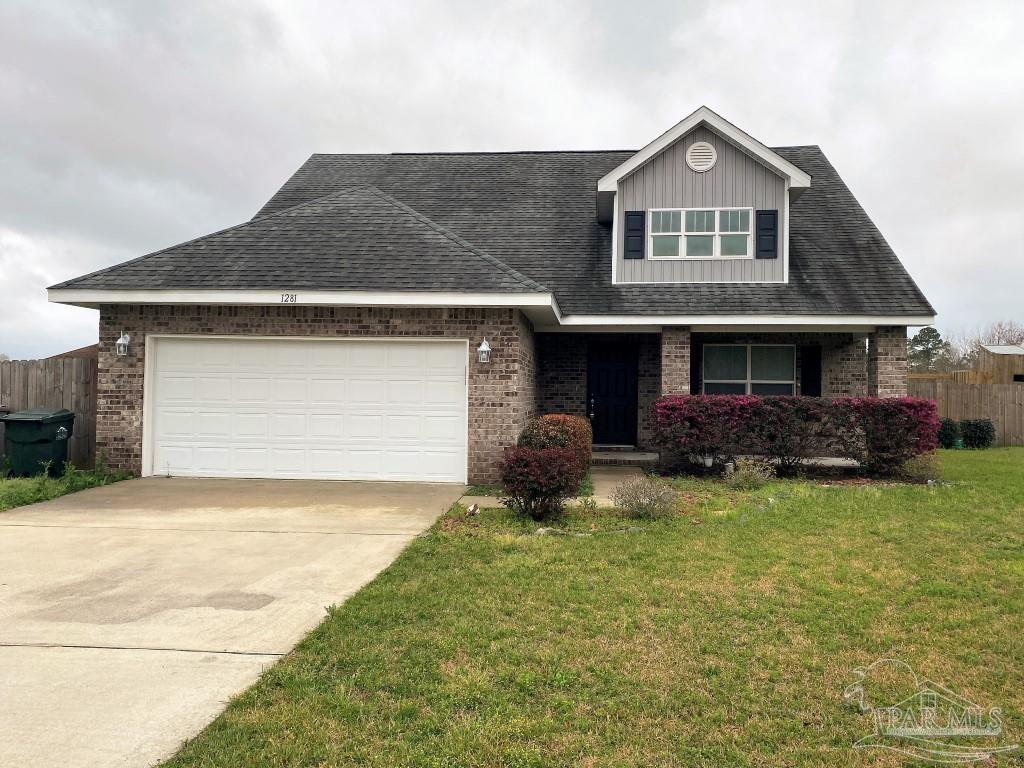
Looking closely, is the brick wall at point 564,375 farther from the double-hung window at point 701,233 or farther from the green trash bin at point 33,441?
the green trash bin at point 33,441

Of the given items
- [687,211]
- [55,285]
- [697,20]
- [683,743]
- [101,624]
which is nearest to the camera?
[683,743]

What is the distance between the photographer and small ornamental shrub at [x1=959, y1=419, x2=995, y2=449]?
17250mm

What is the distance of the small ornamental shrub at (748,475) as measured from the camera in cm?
1035

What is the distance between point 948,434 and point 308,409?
16739mm

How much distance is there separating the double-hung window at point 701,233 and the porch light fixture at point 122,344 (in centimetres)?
992

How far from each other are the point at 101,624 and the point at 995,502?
10.4 meters

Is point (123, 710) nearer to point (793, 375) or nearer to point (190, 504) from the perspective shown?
point (190, 504)

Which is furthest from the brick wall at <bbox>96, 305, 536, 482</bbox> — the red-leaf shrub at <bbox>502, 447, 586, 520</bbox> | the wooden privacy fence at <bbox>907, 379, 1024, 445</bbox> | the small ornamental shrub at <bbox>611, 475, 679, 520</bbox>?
the wooden privacy fence at <bbox>907, 379, 1024, 445</bbox>

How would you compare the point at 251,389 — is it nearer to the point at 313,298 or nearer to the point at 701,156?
the point at 313,298

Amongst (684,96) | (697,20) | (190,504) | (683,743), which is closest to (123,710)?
(683,743)

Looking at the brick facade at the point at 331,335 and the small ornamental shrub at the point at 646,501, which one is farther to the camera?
the brick facade at the point at 331,335

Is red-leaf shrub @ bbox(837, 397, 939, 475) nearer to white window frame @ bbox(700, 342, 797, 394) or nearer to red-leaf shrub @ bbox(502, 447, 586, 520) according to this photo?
white window frame @ bbox(700, 342, 797, 394)

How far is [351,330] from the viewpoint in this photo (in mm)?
10539

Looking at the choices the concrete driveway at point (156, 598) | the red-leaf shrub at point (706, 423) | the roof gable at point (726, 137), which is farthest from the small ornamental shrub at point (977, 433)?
the concrete driveway at point (156, 598)
